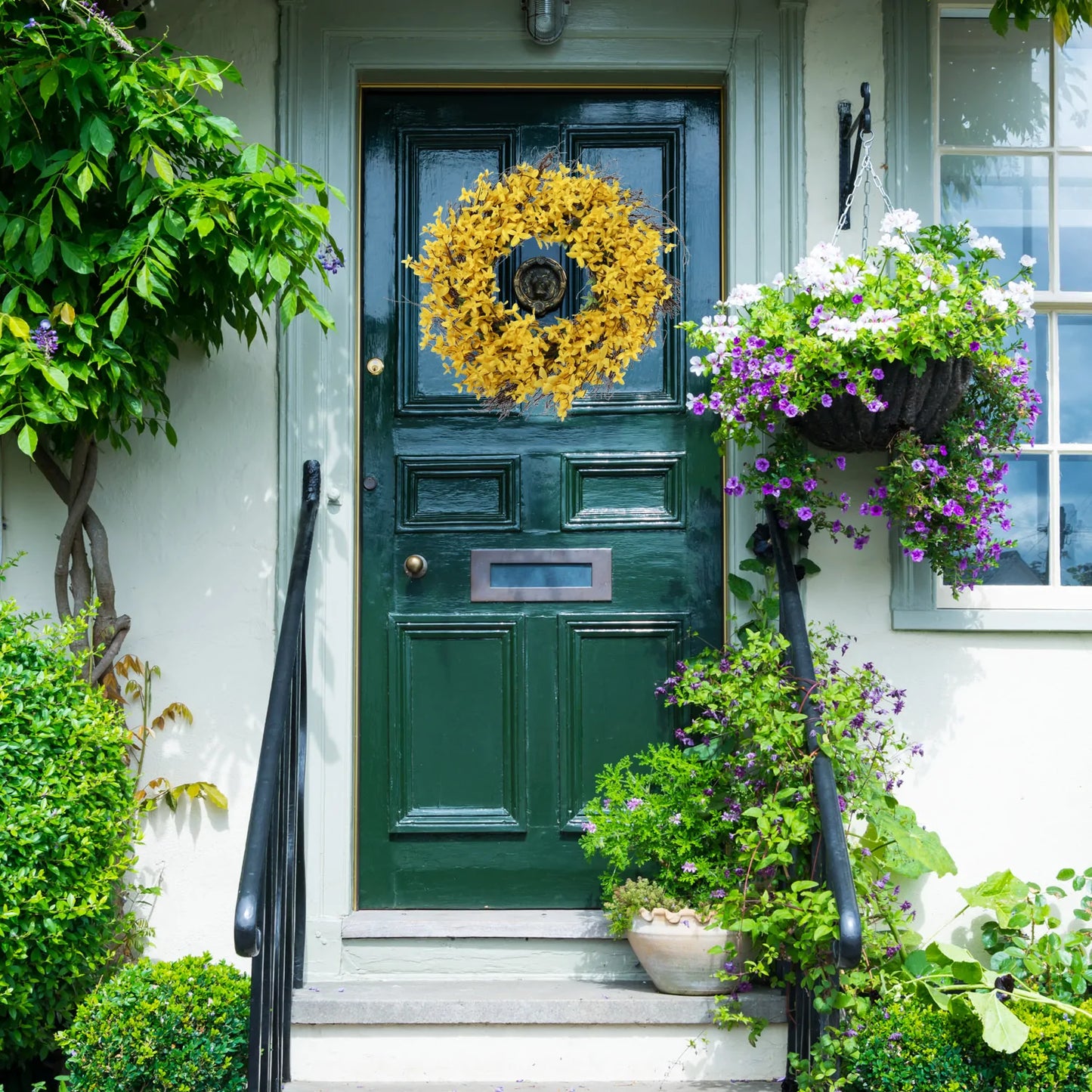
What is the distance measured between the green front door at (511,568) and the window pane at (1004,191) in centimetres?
72

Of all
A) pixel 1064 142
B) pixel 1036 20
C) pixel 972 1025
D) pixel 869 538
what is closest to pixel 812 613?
pixel 869 538

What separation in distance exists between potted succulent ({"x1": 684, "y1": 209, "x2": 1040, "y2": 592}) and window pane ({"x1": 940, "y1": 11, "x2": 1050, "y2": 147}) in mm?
516

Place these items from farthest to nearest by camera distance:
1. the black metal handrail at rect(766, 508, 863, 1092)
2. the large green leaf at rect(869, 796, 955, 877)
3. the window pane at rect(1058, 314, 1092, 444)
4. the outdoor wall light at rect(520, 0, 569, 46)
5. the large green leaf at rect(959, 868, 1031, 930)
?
the window pane at rect(1058, 314, 1092, 444)
the outdoor wall light at rect(520, 0, 569, 46)
the large green leaf at rect(959, 868, 1031, 930)
the large green leaf at rect(869, 796, 955, 877)
the black metal handrail at rect(766, 508, 863, 1092)

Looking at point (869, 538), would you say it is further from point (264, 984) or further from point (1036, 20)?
point (264, 984)

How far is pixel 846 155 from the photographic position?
3.41 meters

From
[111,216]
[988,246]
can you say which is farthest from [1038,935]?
[111,216]

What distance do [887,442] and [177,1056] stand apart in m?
2.33

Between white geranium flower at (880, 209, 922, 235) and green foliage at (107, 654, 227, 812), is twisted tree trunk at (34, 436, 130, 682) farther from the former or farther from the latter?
white geranium flower at (880, 209, 922, 235)

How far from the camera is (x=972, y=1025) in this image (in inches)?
112

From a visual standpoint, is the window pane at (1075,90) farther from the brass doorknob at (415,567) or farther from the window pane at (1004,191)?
the brass doorknob at (415,567)

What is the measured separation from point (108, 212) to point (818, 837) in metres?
2.45

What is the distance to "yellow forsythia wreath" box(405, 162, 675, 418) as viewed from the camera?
3434 mm

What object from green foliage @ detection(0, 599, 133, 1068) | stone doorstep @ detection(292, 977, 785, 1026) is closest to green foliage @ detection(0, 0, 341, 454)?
green foliage @ detection(0, 599, 133, 1068)

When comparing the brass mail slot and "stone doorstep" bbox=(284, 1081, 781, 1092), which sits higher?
the brass mail slot
